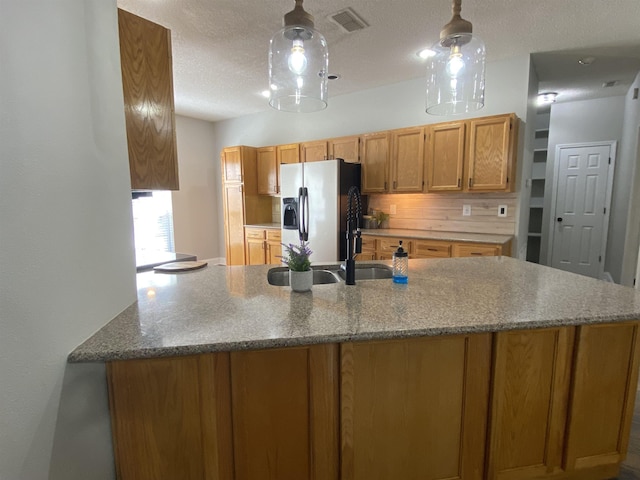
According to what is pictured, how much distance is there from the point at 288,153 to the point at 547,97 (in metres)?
3.87

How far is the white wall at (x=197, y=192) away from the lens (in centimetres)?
571

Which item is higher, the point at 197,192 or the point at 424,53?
the point at 424,53

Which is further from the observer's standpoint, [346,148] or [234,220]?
[234,220]

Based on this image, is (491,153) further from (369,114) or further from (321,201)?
(321,201)

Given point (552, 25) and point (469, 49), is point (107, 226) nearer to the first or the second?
point (469, 49)

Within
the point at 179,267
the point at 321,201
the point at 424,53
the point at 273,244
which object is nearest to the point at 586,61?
the point at 424,53

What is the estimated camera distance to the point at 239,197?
5367mm

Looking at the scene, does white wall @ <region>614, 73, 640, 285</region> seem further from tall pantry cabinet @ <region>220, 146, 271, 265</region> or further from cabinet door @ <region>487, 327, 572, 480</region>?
tall pantry cabinet @ <region>220, 146, 271, 265</region>

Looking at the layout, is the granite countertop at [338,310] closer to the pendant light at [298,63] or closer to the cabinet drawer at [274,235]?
the pendant light at [298,63]

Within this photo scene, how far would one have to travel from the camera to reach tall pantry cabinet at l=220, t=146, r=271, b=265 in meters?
5.29

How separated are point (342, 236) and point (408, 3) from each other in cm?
236

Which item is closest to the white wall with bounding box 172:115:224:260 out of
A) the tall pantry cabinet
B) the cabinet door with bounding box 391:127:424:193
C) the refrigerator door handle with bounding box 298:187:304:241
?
the tall pantry cabinet

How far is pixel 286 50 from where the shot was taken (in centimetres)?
162

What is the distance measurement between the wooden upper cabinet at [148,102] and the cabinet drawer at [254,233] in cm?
348
